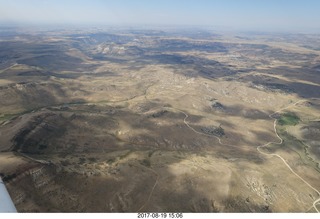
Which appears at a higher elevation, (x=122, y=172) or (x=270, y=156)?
(x=122, y=172)

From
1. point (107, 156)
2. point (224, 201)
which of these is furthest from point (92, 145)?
point (224, 201)

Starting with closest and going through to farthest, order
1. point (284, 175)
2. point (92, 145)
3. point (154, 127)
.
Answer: point (284, 175) < point (92, 145) < point (154, 127)

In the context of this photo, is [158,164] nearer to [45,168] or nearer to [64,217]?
[45,168]

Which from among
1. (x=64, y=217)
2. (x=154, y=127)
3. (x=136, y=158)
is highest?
(x=64, y=217)

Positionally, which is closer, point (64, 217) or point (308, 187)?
point (64, 217)

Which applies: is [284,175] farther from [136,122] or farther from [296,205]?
[136,122]

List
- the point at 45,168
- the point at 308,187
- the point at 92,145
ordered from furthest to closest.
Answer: the point at 92,145 → the point at 308,187 → the point at 45,168

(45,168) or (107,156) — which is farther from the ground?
(45,168)

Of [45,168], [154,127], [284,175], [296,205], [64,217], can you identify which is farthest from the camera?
[154,127]

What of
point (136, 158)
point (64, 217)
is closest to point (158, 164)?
Result: point (136, 158)
